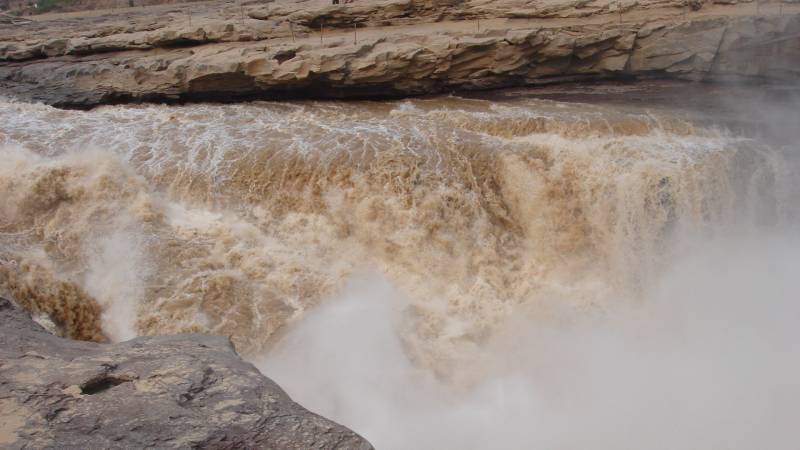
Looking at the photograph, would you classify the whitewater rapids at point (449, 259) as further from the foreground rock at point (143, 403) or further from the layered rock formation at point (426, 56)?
the foreground rock at point (143, 403)

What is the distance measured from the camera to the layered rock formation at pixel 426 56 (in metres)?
11.4

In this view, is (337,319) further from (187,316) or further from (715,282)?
(715,282)

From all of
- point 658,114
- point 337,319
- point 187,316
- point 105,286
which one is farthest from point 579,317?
point 105,286

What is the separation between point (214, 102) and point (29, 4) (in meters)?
13.6

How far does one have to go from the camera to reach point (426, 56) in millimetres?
11453

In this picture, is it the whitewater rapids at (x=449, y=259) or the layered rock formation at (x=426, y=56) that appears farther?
the layered rock formation at (x=426, y=56)

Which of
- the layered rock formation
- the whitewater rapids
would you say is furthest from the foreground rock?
the layered rock formation

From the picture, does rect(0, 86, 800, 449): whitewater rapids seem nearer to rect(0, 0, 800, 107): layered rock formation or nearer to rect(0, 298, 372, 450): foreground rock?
rect(0, 0, 800, 107): layered rock formation

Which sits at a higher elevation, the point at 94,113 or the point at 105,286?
the point at 94,113

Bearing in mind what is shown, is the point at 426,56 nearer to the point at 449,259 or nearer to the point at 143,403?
the point at 449,259

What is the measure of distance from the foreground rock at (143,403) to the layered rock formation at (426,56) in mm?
7771

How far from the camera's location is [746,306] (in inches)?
358

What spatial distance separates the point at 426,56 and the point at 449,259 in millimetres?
4040

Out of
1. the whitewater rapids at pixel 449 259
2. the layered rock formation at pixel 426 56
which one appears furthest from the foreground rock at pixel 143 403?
the layered rock formation at pixel 426 56
